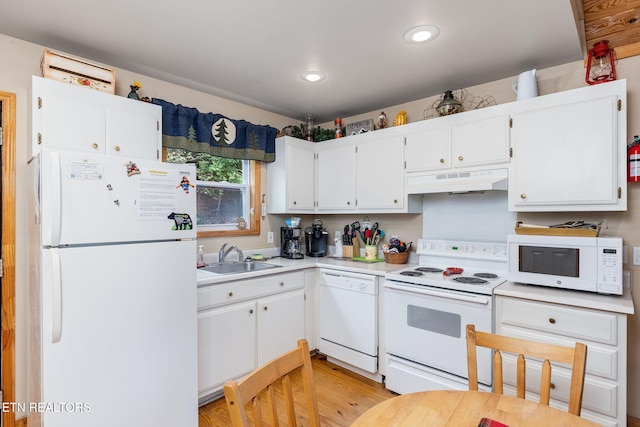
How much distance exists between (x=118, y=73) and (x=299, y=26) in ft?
4.75

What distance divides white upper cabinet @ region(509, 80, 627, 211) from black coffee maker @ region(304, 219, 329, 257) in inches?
69.9

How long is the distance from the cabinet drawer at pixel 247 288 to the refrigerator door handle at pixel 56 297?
837 millimetres

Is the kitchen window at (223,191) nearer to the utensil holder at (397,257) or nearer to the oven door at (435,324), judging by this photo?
the utensil holder at (397,257)

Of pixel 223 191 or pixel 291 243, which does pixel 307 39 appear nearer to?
pixel 223 191

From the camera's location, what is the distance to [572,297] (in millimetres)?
1853

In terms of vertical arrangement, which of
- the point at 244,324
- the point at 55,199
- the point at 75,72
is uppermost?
the point at 75,72

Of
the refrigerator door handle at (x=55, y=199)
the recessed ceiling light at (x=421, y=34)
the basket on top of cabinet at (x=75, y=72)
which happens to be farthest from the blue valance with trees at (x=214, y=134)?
the recessed ceiling light at (x=421, y=34)

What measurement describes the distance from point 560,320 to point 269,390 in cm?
171

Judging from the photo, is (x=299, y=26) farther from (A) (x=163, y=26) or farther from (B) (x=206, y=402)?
(B) (x=206, y=402)

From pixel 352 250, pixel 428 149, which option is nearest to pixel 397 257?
pixel 352 250

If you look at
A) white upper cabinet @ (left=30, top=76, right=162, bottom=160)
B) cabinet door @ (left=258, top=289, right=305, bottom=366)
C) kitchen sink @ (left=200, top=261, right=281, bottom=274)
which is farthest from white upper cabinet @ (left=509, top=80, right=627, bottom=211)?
white upper cabinet @ (left=30, top=76, right=162, bottom=160)

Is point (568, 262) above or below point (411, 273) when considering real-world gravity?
above

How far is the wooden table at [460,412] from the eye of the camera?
99cm

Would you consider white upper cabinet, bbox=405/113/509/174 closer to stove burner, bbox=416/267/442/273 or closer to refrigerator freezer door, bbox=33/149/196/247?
stove burner, bbox=416/267/442/273
